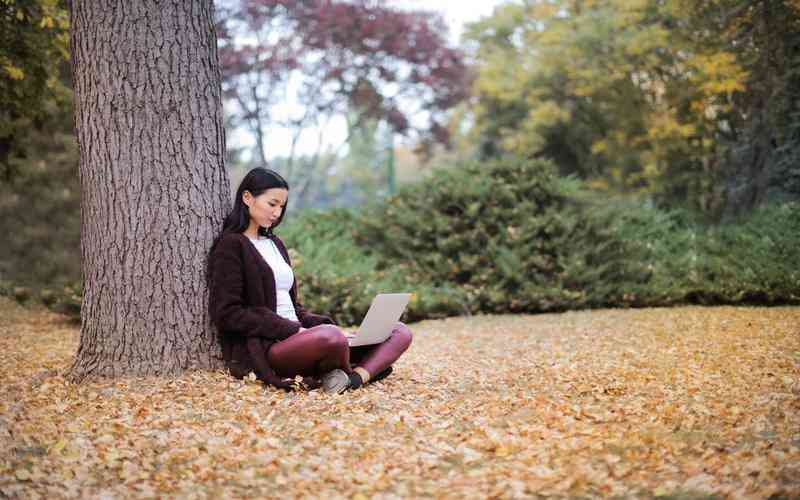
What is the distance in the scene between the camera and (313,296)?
7.62 metres

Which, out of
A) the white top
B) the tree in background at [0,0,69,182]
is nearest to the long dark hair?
the white top

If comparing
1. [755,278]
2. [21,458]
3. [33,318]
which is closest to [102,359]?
[21,458]

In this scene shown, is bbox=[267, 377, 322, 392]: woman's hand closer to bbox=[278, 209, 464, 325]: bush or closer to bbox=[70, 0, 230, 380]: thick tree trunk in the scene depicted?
bbox=[70, 0, 230, 380]: thick tree trunk

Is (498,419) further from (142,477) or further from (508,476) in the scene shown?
(142,477)

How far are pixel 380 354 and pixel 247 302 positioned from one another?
2.90 feet

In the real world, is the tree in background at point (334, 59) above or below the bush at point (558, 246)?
above

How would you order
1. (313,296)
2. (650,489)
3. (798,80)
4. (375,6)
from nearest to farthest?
1. (650,489)
2. (313,296)
3. (798,80)
4. (375,6)

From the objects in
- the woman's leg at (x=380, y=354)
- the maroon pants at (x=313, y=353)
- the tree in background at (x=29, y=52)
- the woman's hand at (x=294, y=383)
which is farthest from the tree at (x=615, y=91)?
the tree in background at (x=29, y=52)

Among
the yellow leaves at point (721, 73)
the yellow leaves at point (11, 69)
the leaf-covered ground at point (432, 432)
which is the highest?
the yellow leaves at point (721, 73)

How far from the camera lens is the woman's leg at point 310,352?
377cm

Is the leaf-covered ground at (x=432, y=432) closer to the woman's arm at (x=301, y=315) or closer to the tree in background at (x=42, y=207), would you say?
the woman's arm at (x=301, y=315)

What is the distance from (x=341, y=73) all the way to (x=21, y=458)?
9512 mm

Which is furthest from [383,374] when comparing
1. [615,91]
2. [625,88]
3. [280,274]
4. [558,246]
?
[615,91]

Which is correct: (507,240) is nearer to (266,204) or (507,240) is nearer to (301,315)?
(301,315)
